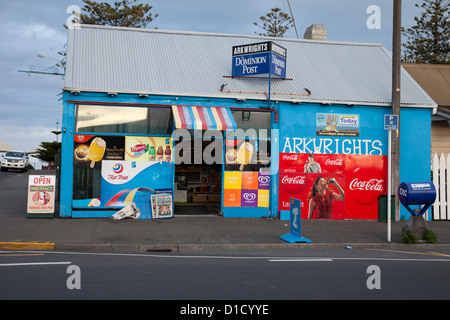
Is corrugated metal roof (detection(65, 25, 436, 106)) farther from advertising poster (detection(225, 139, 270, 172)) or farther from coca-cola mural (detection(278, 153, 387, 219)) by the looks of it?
coca-cola mural (detection(278, 153, 387, 219))

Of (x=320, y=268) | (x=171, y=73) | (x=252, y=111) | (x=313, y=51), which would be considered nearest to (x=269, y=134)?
(x=252, y=111)

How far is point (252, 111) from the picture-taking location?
15.1 m

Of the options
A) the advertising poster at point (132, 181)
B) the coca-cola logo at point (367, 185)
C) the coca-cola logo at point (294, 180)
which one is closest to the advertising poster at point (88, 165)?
the advertising poster at point (132, 181)

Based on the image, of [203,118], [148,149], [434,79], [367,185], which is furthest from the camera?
[434,79]

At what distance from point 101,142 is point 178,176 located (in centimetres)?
565

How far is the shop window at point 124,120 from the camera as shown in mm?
14062

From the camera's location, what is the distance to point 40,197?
44.1ft

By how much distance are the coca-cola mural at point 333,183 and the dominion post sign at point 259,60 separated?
119 inches

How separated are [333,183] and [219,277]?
30.9 ft

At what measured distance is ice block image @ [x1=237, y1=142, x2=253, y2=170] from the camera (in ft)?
49.1

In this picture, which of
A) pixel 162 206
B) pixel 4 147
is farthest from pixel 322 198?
pixel 4 147

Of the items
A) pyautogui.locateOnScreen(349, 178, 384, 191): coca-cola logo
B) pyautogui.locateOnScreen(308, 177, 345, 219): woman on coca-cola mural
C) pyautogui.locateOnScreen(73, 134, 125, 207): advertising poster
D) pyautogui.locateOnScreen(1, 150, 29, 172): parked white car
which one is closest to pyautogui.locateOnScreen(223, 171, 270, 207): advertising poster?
pyautogui.locateOnScreen(308, 177, 345, 219): woman on coca-cola mural

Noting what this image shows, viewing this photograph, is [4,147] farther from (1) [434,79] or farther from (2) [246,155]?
(1) [434,79]

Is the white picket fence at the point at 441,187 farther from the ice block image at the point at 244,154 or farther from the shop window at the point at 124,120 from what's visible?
the shop window at the point at 124,120
